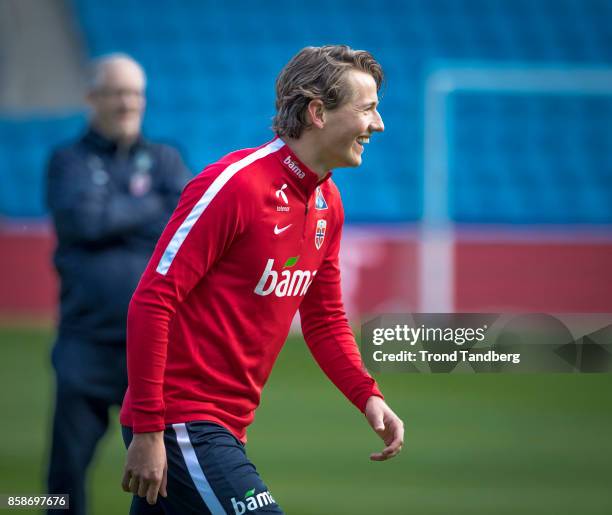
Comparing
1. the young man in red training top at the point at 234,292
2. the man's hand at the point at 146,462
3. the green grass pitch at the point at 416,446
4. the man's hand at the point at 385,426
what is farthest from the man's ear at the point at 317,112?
the green grass pitch at the point at 416,446

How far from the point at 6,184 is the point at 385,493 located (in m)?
10.8

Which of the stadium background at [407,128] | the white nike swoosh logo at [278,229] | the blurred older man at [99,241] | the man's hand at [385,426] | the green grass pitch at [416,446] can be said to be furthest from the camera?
the stadium background at [407,128]

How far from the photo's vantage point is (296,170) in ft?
10.5

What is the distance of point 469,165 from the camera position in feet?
53.0

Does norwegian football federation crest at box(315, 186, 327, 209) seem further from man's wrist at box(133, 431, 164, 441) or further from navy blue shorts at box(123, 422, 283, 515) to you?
man's wrist at box(133, 431, 164, 441)

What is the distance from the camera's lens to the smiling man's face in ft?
10.4

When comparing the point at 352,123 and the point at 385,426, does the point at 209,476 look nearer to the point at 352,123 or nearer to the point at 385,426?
the point at 385,426

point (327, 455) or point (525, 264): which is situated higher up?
point (525, 264)

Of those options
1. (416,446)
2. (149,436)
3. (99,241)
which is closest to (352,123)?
(149,436)

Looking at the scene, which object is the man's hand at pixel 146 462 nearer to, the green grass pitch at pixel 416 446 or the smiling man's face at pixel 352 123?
the smiling man's face at pixel 352 123

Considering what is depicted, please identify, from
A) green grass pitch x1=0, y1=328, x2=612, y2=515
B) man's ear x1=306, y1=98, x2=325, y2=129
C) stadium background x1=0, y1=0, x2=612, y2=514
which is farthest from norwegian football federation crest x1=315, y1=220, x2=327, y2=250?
stadium background x1=0, y1=0, x2=612, y2=514

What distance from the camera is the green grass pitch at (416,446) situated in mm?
5980

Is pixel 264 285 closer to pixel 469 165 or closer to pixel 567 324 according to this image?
Result: pixel 567 324

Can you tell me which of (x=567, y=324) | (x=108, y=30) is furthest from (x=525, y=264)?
(x=567, y=324)
